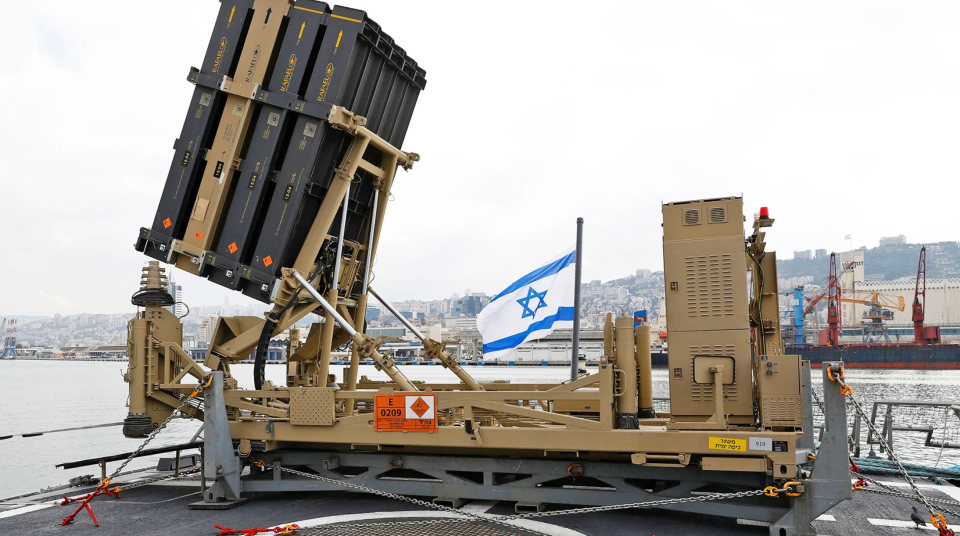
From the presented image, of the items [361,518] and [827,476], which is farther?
[361,518]

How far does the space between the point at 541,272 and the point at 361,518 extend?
17.7ft

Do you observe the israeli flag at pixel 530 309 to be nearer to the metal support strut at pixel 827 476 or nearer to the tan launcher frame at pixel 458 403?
the tan launcher frame at pixel 458 403

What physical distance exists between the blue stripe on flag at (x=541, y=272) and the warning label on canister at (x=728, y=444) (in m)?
4.78

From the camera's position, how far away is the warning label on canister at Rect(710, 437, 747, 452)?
6.82 metres

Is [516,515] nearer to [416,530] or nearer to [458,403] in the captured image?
[416,530]

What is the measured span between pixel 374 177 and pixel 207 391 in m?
3.88

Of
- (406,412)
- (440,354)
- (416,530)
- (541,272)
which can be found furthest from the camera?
(541,272)

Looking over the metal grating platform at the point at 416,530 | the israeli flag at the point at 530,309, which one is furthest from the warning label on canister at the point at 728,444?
the israeli flag at the point at 530,309

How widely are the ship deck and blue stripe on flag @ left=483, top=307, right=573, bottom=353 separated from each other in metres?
3.61

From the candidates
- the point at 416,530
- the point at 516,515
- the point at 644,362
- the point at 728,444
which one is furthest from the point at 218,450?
the point at 728,444

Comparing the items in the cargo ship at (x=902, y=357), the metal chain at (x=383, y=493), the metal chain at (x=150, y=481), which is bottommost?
the metal chain at (x=150, y=481)

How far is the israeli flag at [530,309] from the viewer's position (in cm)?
1149

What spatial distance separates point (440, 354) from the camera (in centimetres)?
1061

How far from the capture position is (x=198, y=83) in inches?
385
